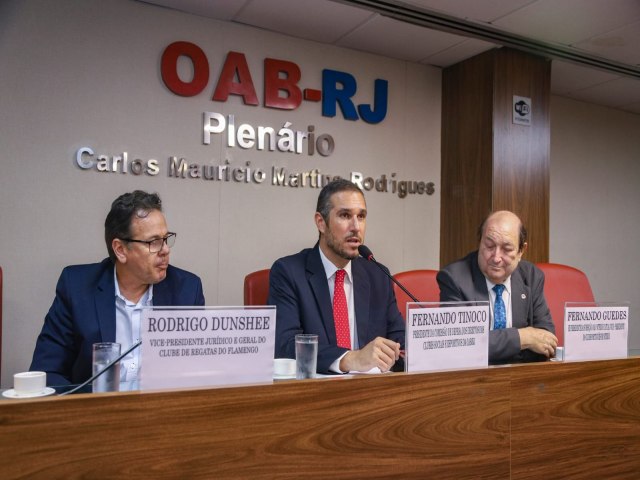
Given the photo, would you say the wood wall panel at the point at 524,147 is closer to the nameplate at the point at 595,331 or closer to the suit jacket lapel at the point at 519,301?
the suit jacket lapel at the point at 519,301

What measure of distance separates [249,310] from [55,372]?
3.14 feet

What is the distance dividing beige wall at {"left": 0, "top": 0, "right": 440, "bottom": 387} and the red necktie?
5.23 ft

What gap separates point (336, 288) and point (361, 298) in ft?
0.34

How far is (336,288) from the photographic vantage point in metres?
2.17

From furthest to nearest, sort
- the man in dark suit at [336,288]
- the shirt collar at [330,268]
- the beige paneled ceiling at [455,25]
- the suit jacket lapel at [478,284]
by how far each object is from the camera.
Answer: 1. the beige paneled ceiling at [455,25]
2. the suit jacket lapel at [478,284]
3. the shirt collar at [330,268]
4. the man in dark suit at [336,288]

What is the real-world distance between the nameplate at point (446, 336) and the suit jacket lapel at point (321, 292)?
76 centimetres

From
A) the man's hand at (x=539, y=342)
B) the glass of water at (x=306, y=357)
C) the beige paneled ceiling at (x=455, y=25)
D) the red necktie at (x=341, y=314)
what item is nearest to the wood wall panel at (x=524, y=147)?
the beige paneled ceiling at (x=455, y=25)

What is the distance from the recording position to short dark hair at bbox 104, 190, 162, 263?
1910 mm

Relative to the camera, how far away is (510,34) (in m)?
3.76

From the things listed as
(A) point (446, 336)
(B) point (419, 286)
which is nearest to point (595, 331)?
(A) point (446, 336)

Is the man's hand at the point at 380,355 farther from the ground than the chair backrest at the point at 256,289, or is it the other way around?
the chair backrest at the point at 256,289

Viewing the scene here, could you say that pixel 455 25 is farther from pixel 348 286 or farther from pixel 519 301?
pixel 348 286

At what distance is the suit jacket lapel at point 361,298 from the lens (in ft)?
6.98

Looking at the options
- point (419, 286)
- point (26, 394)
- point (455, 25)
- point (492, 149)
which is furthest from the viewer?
point (492, 149)
